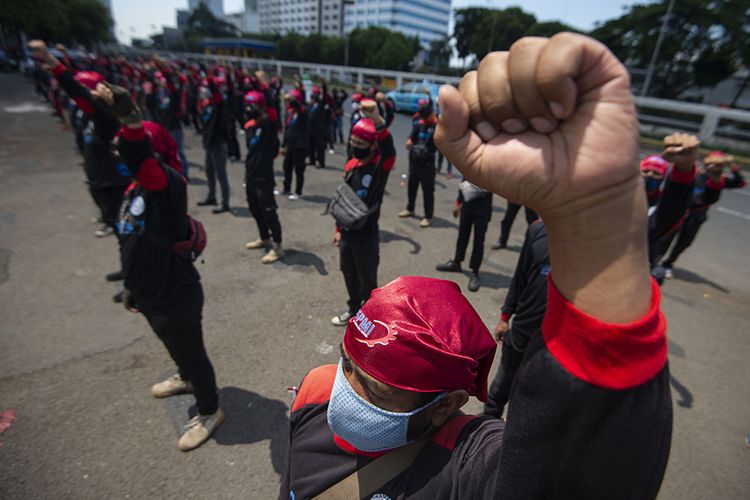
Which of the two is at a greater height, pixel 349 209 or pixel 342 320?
pixel 349 209

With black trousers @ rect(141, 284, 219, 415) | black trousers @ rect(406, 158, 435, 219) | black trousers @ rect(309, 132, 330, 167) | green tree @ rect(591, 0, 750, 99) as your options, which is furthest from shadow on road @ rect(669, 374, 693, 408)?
green tree @ rect(591, 0, 750, 99)

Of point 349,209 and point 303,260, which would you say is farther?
point 303,260

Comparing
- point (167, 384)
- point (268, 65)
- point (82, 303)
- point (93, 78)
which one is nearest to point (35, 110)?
point (93, 78)

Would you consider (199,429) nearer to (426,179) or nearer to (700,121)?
(426,179)

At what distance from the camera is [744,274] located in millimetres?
6082

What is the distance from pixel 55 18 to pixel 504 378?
51631 mm

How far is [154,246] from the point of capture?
2.40 meters

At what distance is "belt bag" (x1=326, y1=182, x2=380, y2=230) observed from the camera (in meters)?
3.61

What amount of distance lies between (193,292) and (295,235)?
380 cm

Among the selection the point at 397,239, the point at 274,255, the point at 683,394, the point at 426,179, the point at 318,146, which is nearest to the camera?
the point at 683,394

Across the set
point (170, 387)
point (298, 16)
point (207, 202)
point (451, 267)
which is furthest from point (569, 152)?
point (298, 16)

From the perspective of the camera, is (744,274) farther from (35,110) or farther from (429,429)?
(35,110)

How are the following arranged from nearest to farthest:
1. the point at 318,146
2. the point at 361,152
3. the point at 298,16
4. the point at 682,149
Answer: the point at 682,149, the point at 361,152, the point at 318,146, the point at 298,16

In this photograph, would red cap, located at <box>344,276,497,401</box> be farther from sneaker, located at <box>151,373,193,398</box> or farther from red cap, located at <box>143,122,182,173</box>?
sneaker, located at <box>151,373,193,398</box>
